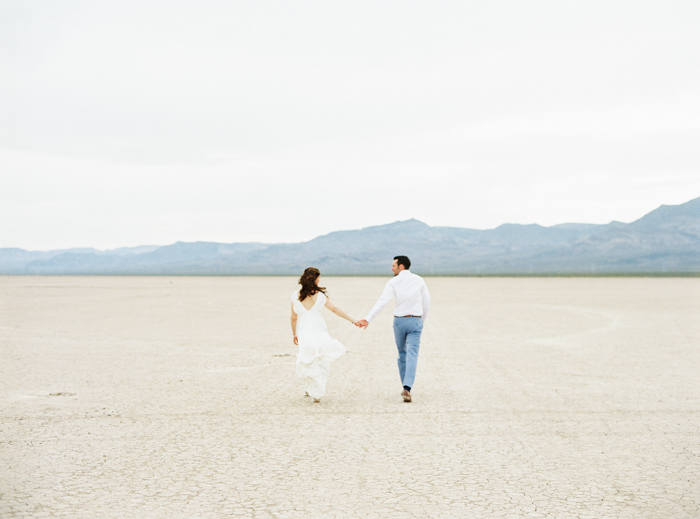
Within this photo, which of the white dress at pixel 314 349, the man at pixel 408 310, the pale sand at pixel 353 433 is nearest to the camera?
the pale sand at pixel 353 433

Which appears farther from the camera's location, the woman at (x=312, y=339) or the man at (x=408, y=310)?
the man at (x=408, y=310)

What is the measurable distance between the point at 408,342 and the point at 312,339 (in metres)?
1.34

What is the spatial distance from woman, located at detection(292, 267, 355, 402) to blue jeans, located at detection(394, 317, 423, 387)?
0.71 meters

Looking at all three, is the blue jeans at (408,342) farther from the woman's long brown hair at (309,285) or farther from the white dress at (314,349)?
the woman's long brown hair at (309,285)

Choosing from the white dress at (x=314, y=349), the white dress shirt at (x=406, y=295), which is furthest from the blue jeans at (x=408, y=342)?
the white dress at (x=314, y=349)

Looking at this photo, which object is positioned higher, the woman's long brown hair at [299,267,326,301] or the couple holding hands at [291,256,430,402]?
the woman's long brown hair at [299,267,326,301]

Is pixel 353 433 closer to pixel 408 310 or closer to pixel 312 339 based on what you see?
pixel 312 339

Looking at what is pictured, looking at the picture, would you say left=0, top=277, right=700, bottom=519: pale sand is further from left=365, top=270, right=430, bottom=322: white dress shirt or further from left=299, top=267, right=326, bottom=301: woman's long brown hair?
left=299, top=267, right=326, bottom=301: woman's long brown hair

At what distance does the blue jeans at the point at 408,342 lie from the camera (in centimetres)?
868

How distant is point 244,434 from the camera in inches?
273

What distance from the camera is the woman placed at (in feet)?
28.3

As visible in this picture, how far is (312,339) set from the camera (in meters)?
8.84

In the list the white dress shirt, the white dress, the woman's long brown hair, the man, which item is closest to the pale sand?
the white dress

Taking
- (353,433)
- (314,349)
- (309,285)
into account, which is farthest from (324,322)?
(353,433)
